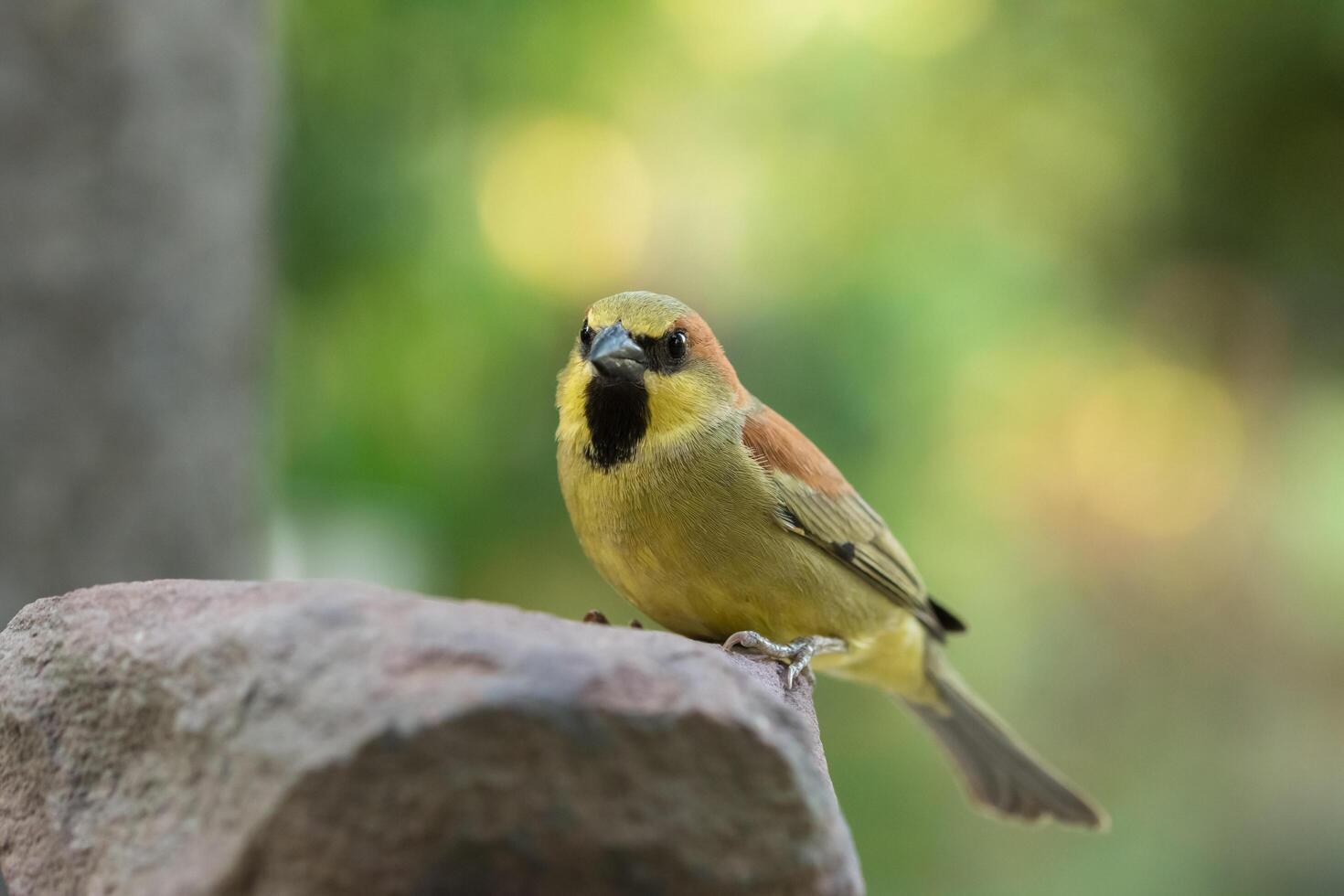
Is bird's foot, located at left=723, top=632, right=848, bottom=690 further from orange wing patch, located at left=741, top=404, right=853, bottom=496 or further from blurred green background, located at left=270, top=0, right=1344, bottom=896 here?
blurred green background, located at left=270, top=0, right=1344, bottom=896

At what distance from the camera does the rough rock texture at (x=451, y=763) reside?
74.1 inches

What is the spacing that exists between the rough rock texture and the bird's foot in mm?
969

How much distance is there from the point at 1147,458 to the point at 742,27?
305cm

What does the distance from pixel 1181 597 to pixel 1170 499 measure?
54 cm

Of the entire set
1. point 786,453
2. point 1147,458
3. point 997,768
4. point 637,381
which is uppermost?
point 637,381

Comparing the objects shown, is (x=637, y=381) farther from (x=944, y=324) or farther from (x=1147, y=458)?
(x=1147, y=458)

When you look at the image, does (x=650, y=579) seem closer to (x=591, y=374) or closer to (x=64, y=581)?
(x=591, y=374)

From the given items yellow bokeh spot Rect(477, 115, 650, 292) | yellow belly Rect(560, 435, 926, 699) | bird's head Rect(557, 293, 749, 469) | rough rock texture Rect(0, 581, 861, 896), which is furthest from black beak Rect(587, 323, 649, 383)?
yellow bokeh spot Rect(477, 115, 650, 292)

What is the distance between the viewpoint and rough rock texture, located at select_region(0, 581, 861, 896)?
6.17 ft

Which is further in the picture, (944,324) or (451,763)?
(944,324)

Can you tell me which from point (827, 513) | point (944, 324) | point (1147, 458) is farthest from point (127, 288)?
point (1147, 458)

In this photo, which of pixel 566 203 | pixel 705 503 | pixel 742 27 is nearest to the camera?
pixel 705 503

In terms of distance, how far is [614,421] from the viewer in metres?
3.49

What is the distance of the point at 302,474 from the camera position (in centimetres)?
639
